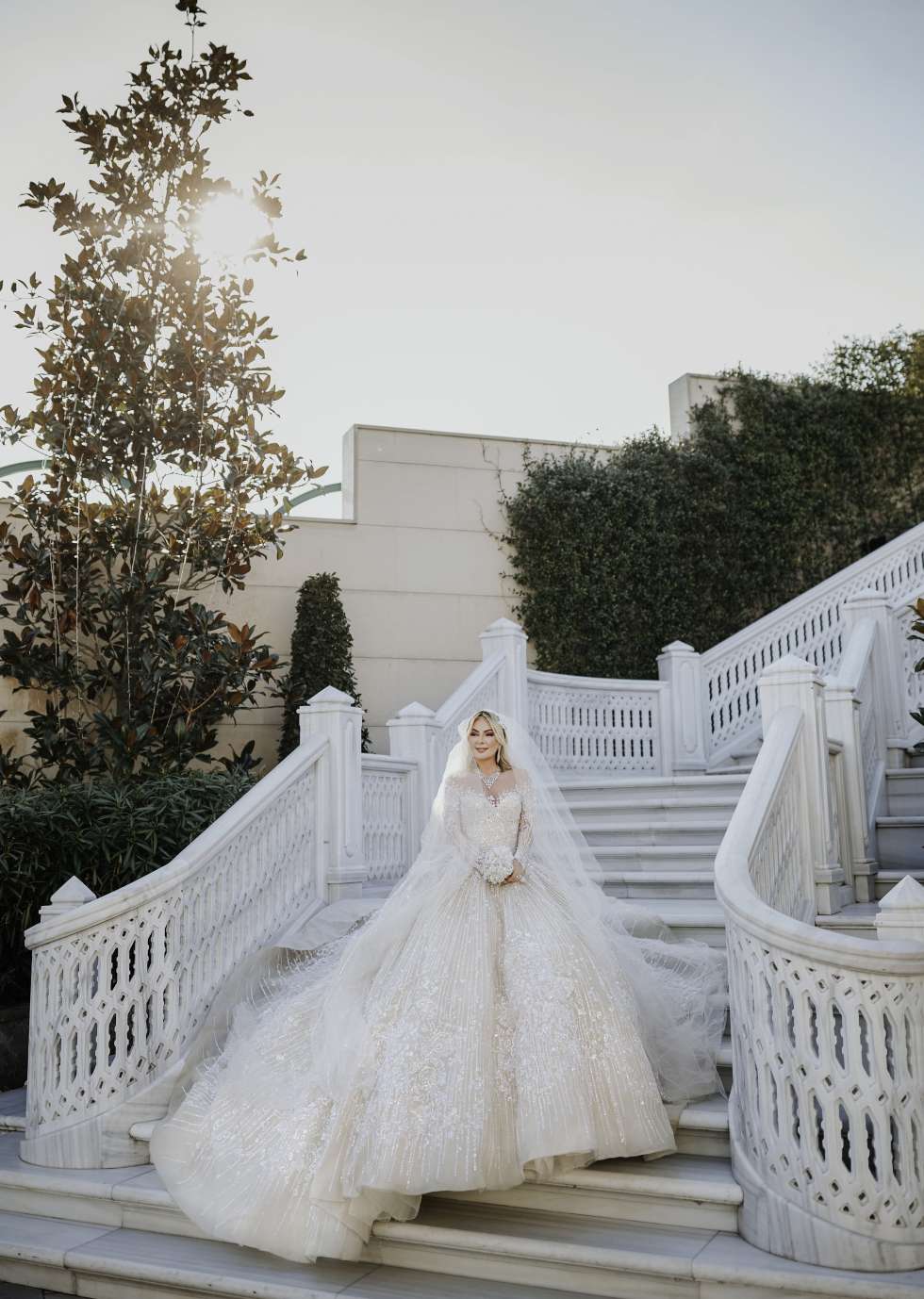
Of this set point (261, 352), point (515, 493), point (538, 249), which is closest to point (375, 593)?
point (515, 493)

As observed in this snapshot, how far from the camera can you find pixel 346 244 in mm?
8945

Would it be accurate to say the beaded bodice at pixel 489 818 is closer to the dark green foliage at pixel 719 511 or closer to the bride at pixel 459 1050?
the bride at pixel 459 1050

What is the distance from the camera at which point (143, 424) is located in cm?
827

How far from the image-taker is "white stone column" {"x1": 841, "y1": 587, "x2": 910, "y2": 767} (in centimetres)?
741

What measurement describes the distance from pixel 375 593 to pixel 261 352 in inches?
101

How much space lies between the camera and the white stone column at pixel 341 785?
18.9ft

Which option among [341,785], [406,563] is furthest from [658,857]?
[406,563]

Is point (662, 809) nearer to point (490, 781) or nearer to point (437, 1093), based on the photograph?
point (490, 781)

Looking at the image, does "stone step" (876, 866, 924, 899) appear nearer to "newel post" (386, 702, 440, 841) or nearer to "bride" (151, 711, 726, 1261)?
"bride" (151, 711, 726, 1261)

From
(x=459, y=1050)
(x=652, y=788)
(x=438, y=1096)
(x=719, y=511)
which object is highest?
(x=719, y=511)

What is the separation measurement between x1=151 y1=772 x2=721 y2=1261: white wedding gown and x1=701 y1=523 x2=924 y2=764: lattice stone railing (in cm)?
507

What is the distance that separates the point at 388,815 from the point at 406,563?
4320mm

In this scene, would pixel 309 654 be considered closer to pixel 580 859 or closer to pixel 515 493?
pixel 515 493

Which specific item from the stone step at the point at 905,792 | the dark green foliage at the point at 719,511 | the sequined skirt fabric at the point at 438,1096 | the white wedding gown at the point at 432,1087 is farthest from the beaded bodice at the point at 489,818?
the dark green foliage at the point at 719,511
